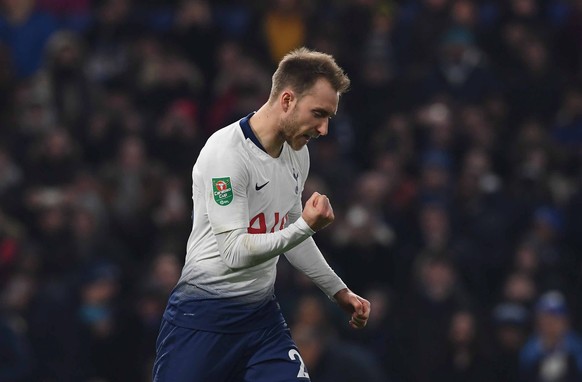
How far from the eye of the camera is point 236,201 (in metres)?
6.79

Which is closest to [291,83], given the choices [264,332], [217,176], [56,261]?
[217,176]

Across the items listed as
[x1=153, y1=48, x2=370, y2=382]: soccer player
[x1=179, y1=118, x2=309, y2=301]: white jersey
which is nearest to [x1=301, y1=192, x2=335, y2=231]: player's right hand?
[x1=153, y1=48, x2=370, y2=382]: soccer player

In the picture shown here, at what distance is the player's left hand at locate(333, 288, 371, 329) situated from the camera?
7.36 metres

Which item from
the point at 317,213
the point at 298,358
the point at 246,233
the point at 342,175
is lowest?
the point at 342,175

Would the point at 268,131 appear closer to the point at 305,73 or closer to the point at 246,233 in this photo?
the point at 305,73

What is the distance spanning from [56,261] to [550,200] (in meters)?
5.04

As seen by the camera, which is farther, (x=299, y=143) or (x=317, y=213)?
(x=299, y=143)

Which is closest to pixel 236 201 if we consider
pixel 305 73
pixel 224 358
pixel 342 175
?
pixel 305 73

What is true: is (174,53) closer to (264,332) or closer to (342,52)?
(342,52)

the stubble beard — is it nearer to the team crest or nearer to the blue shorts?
the team crest

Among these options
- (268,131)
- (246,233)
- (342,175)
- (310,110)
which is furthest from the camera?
(342,175)

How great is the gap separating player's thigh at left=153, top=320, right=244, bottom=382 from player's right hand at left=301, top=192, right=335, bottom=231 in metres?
0.88

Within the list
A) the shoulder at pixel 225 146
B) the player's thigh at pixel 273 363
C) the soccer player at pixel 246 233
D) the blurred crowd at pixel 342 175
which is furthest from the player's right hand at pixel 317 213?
the blurred crowd at pixel 342 175

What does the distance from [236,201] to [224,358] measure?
0.85m
